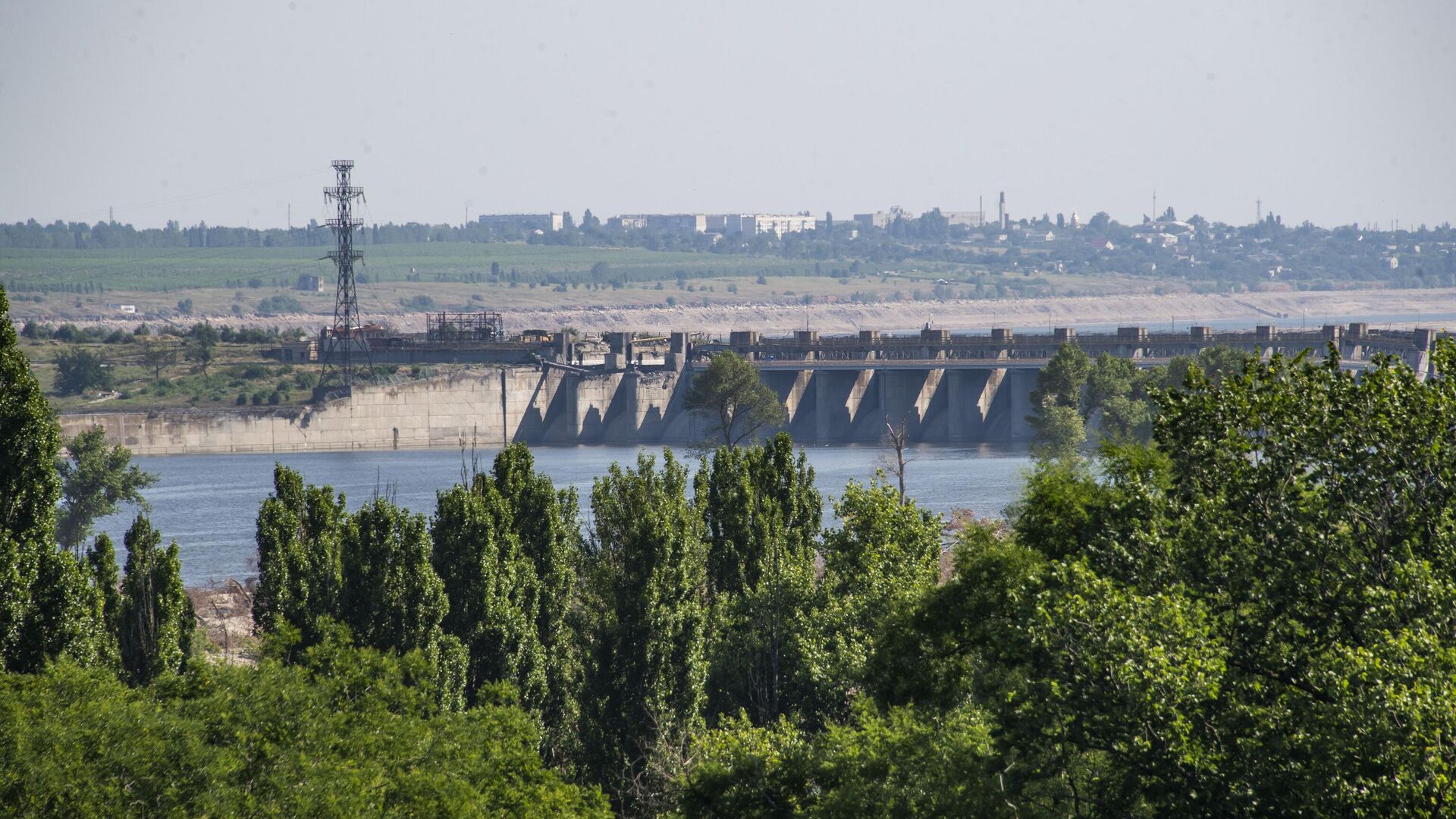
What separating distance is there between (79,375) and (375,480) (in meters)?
33.9

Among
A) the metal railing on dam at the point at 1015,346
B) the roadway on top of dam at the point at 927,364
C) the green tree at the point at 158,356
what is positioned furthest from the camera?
the metal railing on dam at the point at 1015,346

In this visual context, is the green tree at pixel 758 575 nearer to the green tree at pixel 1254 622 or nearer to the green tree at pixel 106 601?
the green tree at pixel 106 601

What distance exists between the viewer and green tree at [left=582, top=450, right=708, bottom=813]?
31938mm

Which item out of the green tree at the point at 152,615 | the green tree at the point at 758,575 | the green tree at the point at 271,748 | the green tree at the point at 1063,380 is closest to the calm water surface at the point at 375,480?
the green tree at the point at 1063,380

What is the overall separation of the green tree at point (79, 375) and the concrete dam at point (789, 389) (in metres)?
14.0

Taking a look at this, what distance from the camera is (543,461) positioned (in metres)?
115

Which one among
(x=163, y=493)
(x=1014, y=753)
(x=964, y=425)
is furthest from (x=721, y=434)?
(x=1014, y=753)

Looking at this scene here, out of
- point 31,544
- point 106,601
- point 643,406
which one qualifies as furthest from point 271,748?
point 643,406

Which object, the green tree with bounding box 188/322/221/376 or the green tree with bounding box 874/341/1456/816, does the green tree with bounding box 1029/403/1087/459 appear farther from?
the green tree with bounding box 188/322/221/376

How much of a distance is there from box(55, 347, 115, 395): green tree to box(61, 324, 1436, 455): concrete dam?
14.0 m

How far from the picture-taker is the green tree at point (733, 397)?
103438mm

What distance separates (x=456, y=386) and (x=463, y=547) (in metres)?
97.0

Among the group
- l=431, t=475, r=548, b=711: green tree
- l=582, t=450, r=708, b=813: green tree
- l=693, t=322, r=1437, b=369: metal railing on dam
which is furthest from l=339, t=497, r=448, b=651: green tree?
l=693, t=322, r=1437, b=369: metal railing on dam

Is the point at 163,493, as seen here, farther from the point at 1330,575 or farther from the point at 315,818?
the point at 1330,575
